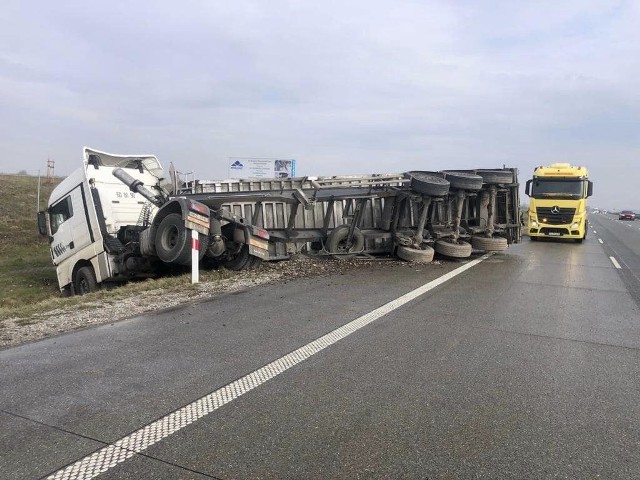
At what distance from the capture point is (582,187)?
20.1 metres

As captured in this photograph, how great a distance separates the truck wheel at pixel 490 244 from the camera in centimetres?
1423

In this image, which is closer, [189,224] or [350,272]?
[189,224]

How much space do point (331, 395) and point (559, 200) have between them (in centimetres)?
1918

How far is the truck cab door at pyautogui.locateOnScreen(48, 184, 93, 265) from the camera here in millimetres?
11203

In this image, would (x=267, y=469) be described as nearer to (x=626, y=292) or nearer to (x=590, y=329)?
(x=590, y=329)

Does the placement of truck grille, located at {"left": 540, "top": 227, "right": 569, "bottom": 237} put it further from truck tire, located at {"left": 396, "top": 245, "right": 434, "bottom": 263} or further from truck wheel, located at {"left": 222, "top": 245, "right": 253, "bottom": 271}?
truck wheel, located at {"left": 222, "top": 245, "right": 253, "bottom": 271}

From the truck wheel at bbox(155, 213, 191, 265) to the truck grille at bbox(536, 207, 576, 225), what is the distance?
16.0 meters

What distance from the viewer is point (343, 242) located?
41.4ft

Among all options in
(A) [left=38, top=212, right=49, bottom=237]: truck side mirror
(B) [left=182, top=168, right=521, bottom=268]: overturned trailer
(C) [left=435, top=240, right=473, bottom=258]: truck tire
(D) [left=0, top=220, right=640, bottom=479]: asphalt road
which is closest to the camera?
(D) [left=0, top=220, right=640, bottom=479]: asphalt road

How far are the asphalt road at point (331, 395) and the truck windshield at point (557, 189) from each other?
46.8ft

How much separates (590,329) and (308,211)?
7.58 metres

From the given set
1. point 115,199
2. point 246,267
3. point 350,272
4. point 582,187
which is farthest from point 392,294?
point 582,187

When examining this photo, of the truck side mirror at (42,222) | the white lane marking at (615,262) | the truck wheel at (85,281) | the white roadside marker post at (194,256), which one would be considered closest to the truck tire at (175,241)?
the white roadside marker post at (194,256)

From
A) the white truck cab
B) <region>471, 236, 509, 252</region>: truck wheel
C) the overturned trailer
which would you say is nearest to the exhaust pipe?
the white truck cab
